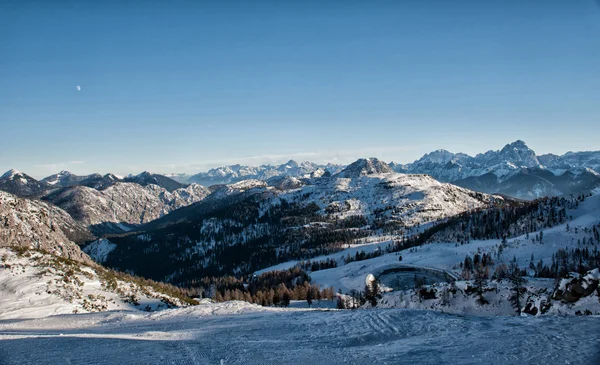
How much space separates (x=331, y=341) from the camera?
25.8m

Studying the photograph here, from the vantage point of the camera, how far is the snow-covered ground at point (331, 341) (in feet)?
68.5

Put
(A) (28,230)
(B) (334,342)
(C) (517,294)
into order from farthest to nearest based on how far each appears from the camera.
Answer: (A) (28,230) → (C) (517,294) → (B) (334,342)

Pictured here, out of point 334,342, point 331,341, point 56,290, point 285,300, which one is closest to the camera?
point 334,342

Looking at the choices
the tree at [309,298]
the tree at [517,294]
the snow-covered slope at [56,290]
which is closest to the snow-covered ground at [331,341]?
the snow-covered slope at [56,290]

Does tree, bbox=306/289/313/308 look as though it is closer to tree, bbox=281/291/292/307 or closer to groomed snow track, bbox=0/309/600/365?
tree, bbox=281/291/292/307

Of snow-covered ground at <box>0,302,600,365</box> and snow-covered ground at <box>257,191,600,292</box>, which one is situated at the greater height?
snow-covered ground at <box>0,302,600,365</box>

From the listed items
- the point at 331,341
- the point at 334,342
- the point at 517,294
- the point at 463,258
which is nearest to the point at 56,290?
the point at 331,341

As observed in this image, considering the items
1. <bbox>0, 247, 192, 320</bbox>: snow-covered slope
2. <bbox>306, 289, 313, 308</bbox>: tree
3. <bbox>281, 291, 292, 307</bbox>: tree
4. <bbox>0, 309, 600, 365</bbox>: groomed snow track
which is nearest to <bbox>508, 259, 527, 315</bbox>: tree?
<bbox>0, 309, 600, 365</bbox>: groomed snow track

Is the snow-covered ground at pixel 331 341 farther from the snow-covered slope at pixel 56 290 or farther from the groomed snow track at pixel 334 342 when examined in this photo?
the snow-covered slope at pixel 56 290

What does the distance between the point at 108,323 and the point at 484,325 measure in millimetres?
40108

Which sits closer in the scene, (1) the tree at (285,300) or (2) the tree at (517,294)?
(2) the tree at (517,294)

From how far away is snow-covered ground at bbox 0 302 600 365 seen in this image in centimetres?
2088

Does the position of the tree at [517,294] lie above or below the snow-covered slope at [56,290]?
below

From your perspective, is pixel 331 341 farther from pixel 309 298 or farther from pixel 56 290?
pixel 309 298
